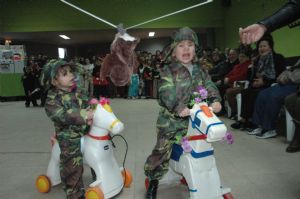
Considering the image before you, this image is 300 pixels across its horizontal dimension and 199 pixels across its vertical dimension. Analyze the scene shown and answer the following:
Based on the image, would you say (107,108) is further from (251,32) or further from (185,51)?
(251,32)

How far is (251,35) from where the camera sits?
5.36 ft

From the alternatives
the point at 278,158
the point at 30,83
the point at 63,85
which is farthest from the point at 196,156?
the point at 30,83

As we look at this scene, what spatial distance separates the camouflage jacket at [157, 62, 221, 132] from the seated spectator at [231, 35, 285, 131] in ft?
8.53

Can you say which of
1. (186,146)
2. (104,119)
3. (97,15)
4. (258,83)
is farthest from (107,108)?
(97,15)

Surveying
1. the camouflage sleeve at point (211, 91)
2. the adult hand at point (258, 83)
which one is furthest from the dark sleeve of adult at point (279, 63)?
the camouflage sleeve at point (211, 91)

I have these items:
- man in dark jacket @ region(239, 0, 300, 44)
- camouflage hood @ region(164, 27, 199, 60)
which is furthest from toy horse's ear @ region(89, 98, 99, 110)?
man in dark jacket @ region(239, 0, 300, 44)

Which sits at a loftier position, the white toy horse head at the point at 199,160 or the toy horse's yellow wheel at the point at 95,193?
the white toy horse head at the point at 199,160

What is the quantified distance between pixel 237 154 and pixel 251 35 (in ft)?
7.02

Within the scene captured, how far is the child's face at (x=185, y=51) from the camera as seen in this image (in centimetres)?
231

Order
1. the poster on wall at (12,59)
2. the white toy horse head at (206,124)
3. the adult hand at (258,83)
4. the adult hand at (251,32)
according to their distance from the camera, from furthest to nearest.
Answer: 1. the poster on wall at (12,59)
2. the adult hand at (258,83)
3. the white toy horse head at (206,124)
4. the adult hand at (251,32)

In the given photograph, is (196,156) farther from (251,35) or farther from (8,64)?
(8,64)

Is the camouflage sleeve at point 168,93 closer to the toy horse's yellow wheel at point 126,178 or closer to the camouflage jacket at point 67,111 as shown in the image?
the camouflage jacket at point 67,111

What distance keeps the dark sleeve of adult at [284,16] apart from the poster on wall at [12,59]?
1114 cm

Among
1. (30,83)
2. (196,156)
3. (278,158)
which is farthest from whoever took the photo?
(30,83)
